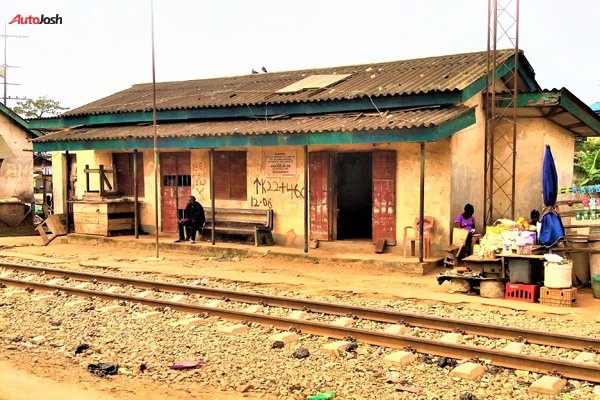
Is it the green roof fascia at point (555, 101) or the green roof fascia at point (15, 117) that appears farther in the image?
the green roof fascia at point (15, 117)

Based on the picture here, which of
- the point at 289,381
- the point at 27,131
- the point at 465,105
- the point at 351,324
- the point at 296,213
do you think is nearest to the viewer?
the point at 289,381

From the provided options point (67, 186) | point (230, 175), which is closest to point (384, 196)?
point (230, 175)

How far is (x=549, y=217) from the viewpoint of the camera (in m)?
10.5

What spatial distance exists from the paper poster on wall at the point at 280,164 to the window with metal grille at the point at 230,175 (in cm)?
85

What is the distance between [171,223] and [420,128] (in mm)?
9014

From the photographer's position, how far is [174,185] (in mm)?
18266

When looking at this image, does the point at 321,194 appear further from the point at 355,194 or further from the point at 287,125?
the point at 355,194

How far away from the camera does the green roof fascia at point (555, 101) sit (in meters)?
14.0

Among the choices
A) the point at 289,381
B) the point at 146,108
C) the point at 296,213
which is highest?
the point at 146,108

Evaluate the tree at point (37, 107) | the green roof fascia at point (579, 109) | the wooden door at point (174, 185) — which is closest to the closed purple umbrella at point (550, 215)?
the green roof fascia at point (579, 109)

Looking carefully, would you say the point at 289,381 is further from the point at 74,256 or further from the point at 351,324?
the point at 74,256

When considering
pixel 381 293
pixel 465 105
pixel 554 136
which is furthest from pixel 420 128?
pixel 554 136

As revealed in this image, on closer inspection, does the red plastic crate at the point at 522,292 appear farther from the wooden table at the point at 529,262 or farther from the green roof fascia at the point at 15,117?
the green roof fascia at the point at 15,117

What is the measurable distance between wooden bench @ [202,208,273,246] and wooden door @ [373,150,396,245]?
9.89 ft
